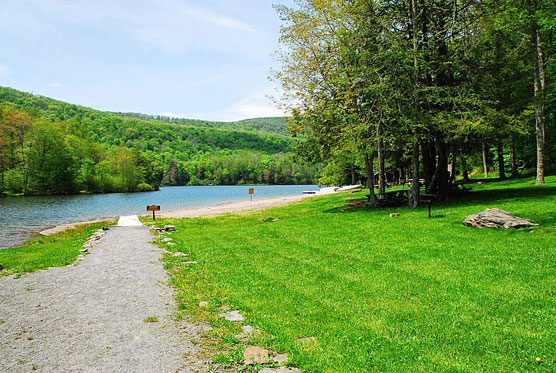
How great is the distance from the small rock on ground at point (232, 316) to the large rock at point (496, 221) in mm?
8711

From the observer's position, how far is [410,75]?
16734 mm

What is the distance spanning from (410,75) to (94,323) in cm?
1639

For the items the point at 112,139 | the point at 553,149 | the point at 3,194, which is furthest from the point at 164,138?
the point at 553,149

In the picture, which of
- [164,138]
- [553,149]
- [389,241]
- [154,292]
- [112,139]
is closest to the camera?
[154,292]

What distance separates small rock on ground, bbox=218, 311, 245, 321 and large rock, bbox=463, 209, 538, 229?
8711mm

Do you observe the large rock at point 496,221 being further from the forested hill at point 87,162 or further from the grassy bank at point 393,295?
the forested hill at point 87,162

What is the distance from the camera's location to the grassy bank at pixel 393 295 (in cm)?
427

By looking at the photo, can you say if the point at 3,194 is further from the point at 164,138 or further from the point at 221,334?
the point at 164,138

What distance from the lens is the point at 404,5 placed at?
1795cm

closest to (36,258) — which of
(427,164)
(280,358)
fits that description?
(280,358)

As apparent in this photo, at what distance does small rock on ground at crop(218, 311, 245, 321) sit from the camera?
572 centimetres

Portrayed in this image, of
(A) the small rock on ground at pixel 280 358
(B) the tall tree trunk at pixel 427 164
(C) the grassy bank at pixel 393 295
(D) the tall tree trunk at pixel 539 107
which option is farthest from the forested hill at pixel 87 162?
(A) the small rock on ground at pixel 280 358

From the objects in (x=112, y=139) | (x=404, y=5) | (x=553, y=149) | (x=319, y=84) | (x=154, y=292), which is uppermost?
(x=112, y=139)

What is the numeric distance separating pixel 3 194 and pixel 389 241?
73498 millimetres
